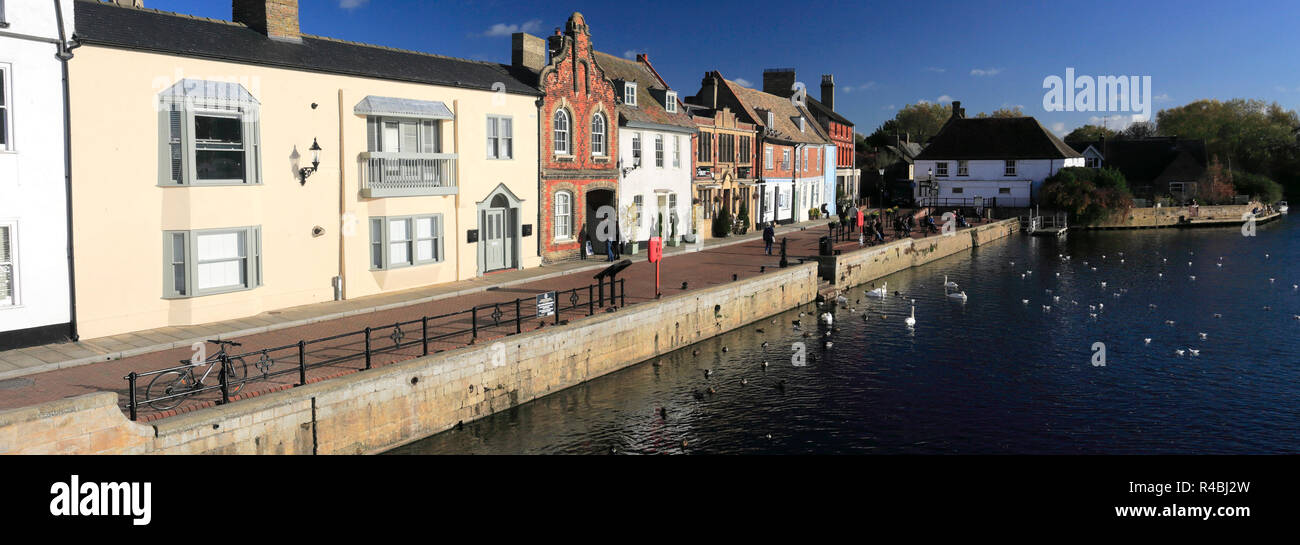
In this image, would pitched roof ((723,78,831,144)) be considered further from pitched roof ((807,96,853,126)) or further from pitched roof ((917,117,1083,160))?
pitched roof ((917,117,1083,160))

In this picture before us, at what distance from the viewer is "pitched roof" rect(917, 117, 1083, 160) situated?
243 ft

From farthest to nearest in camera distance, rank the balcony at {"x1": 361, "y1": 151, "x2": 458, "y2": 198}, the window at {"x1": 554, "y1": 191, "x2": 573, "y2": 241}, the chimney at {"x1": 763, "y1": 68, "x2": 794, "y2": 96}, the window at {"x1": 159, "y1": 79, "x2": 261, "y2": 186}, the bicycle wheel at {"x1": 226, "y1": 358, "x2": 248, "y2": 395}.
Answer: the chimney at {"x1": 763, "y1": 68, "x2": 794, "y2": 96}, the window at {"x1": 554, "y1": 191, "x2": 573, "y2": 241}, the balcony at {"x1": 361, "y1": 151, "x2": 458, "y2": 198}, the window at {"x1": 159, "y1": 79, "x2": 261, "y2": 186}, the bicycle wheel at {"x1": 226, "y1": 358, "x2": 248, "y2": 395}

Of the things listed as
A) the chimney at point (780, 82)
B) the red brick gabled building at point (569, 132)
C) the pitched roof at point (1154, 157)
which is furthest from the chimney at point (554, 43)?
the pitched roof at point (1154, 157)

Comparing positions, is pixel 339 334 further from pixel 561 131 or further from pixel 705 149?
pixel 705 149

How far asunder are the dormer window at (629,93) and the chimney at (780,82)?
30.4m

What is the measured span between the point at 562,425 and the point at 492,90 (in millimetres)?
14058

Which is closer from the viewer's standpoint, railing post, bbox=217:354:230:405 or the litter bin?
railing post, bbox=217:354:230:405

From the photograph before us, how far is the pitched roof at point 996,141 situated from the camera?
74062 mm

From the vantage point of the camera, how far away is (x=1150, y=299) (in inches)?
1374

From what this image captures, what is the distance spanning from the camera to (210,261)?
20641 mm

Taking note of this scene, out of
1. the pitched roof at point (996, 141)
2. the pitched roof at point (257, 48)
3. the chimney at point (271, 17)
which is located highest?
the pitched roof at point (996, 141)

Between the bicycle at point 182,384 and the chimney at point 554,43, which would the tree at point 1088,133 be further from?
the bicycle at point 182,384

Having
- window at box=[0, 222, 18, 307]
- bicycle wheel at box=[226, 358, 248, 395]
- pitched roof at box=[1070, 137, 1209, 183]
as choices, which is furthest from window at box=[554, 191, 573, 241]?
pitched roof at box=[1070, 137, 1209, 183]
